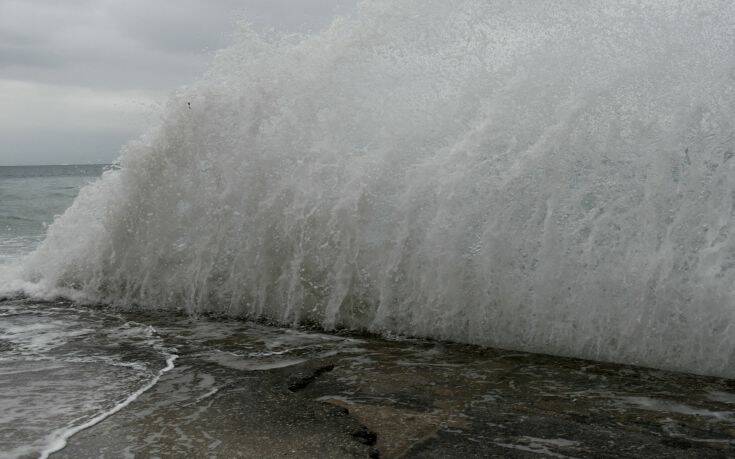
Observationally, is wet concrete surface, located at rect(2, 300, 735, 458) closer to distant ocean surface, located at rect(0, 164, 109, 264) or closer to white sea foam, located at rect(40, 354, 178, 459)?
white sea foam, located at rect(40, 354, 178, 459)

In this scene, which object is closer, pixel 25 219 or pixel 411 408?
pixel 411 408

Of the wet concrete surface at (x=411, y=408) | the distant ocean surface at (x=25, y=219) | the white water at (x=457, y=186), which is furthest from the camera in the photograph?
the distant ocean surface at (x=25, y=219)

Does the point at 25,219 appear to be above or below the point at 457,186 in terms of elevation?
below

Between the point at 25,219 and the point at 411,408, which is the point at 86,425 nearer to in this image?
the point at 411,408

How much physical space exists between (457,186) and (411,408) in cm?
216

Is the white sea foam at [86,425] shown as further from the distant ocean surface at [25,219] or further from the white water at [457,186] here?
the distant ocean surface at [25,219]

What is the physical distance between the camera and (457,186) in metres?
5.04

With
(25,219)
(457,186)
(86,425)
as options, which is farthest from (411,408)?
(25,219)

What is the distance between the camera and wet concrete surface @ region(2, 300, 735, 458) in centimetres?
283

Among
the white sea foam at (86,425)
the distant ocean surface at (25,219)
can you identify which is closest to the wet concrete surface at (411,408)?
the white sea foam at (86,425)

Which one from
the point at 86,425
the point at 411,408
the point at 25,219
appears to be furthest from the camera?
the point at 25,219

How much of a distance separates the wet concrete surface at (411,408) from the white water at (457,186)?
51 centimetres

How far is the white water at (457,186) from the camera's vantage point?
4.42 metres

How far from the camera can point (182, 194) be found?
257 inches
